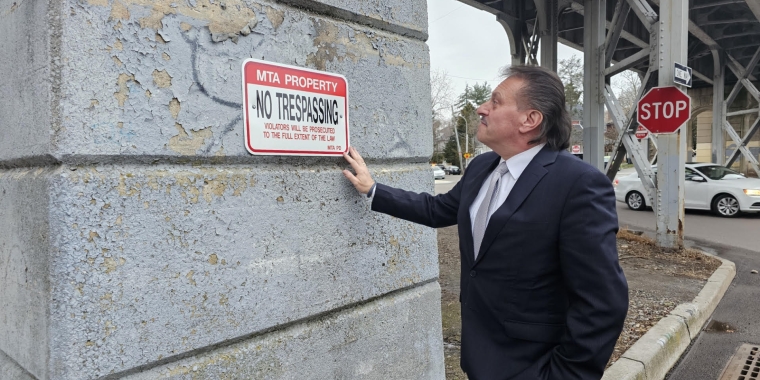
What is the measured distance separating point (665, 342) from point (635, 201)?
39.3 feet

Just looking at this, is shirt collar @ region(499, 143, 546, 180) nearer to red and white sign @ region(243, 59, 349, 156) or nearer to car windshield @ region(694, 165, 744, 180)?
red and white sign @ region(243, 59, 349, 156)

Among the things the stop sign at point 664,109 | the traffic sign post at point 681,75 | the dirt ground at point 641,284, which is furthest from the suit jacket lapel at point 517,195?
the traffic sign post at point 681,75

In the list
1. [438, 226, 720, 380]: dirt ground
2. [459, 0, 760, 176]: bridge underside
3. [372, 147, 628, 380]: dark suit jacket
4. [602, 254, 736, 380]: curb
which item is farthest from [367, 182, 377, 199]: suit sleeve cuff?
[459, 0, 760, 176]: bridge underside

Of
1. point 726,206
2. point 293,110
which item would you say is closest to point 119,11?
point 293,110

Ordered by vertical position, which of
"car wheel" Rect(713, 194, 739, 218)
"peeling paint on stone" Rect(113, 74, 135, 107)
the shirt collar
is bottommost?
"car wheel" Rect(713, 194, 739, 218)

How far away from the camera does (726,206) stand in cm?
1302

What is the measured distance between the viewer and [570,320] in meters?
1.72

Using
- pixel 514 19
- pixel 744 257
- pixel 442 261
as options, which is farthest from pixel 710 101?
pixel 442 261

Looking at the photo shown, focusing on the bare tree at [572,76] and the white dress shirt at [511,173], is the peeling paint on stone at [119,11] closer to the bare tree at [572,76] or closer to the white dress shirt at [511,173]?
the white dress shirt at [511,173]

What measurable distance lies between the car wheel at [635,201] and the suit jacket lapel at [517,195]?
14.7m

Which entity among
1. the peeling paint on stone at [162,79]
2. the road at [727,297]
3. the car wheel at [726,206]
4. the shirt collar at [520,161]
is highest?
the peeling paint on stone at [162,79]

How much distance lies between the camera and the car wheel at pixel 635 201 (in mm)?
14836

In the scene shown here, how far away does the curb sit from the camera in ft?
12.2

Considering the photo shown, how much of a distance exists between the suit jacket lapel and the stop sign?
721 cm
